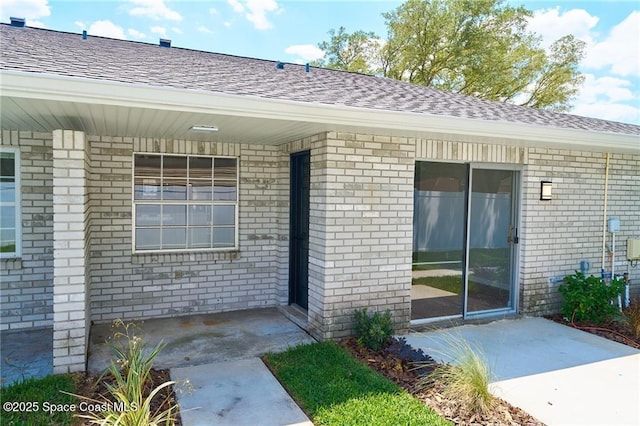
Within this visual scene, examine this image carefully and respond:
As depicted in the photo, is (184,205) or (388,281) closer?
(388,281)

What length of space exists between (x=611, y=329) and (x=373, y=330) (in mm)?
3666

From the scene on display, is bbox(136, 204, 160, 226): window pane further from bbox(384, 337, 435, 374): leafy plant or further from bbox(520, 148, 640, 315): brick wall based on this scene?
bbox(520, 148, 640, 315): brick wall

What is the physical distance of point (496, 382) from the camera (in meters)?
4.20

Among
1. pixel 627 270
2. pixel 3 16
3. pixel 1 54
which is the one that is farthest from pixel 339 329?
pixel 3 16

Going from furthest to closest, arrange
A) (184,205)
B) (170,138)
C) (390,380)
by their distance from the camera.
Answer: (184,205) < (170,138) < (390,380)

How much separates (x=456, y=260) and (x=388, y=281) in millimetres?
1317

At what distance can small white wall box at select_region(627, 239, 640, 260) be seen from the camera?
7.21 metres

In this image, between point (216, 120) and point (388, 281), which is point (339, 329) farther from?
point (216, 120)

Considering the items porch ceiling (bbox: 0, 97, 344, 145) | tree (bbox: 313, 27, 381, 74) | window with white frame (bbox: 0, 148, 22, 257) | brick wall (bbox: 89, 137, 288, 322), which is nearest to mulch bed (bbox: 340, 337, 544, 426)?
brick wall (bbox: 89, 137, 288, 322)

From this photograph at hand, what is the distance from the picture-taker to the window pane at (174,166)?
20.4 feet

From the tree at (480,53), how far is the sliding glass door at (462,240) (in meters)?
16.3

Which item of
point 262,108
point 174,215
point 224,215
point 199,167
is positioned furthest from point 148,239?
point 262,108

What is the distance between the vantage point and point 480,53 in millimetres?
20562

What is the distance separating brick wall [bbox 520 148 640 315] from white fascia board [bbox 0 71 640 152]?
813mm
